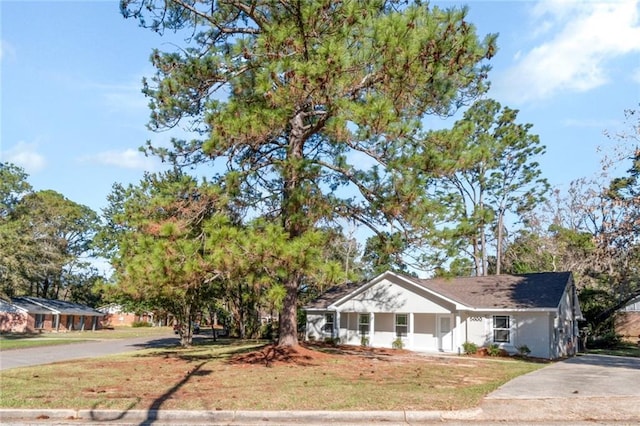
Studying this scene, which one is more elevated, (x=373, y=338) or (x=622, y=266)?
(x=622, y=266)

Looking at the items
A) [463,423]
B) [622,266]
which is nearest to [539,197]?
[622,266]

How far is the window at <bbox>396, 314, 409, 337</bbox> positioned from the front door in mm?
1721

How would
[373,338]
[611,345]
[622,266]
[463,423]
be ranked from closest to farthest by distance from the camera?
1. [463,423]
2. [622,266]
3. [373,338]
4. [611,345]

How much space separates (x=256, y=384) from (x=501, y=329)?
16202 millimetres

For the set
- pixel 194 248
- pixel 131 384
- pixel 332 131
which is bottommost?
pixel 131 384

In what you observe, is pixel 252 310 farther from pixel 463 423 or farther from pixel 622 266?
pixel 463 423

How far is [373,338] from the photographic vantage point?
89.8 feet

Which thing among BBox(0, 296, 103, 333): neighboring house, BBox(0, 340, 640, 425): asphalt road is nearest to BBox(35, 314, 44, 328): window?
BBox(0, 296, 103, 333): neighboring house

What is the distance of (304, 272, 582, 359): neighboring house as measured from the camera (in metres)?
23.3

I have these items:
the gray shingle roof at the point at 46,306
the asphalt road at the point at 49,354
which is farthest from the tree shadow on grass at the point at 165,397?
the gray shingle roof at the point at 46,306

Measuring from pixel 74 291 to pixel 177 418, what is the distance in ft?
223

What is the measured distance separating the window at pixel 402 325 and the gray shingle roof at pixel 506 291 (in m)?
2.12

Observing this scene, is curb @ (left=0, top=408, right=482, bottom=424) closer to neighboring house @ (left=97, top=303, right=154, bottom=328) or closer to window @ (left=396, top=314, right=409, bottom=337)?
window @ (left=396, top=314, right=409, bottom=337)

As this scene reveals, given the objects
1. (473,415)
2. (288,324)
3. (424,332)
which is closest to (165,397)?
(473,415)
